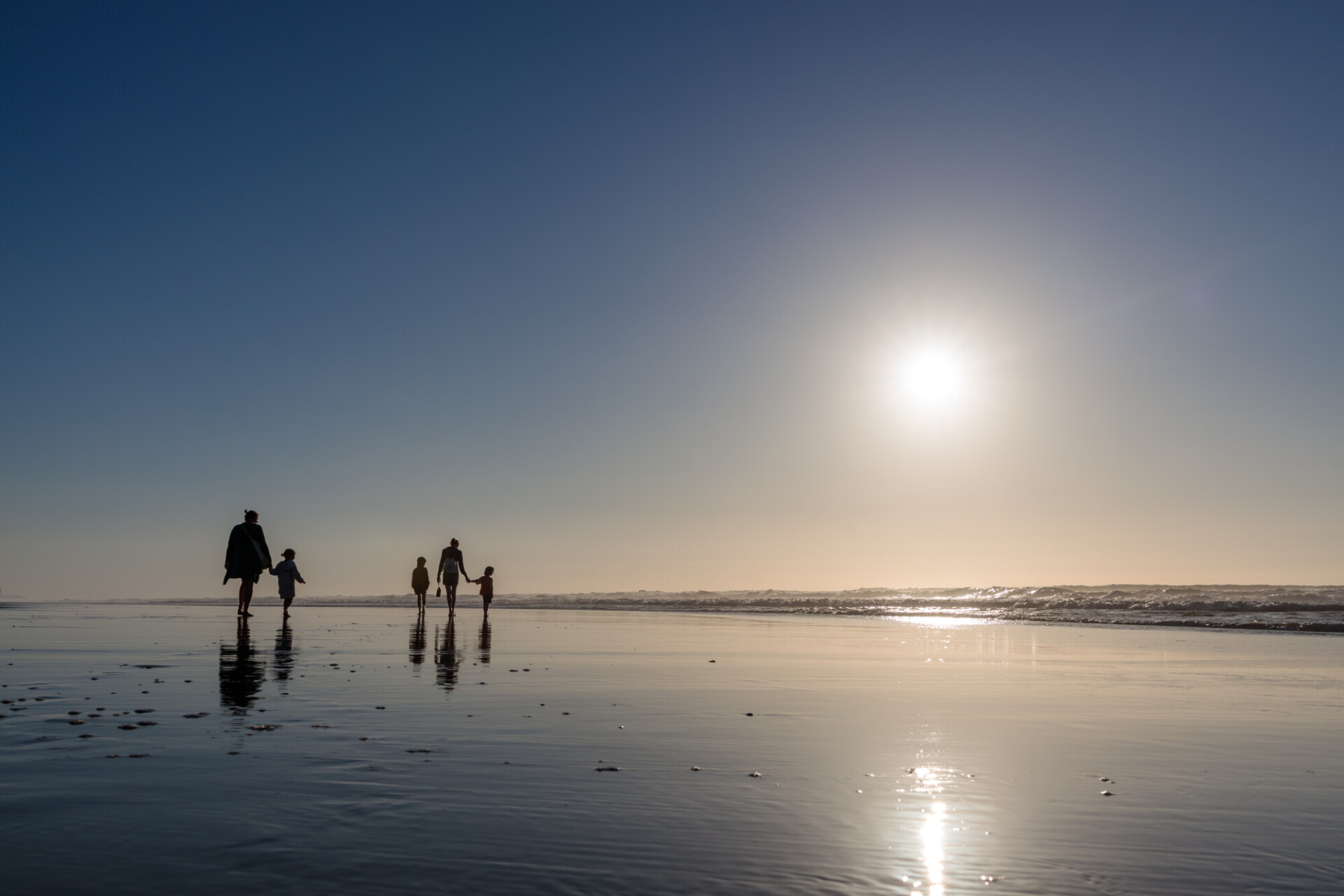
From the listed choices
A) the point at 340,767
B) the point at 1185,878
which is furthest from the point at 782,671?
the point at 1185,878

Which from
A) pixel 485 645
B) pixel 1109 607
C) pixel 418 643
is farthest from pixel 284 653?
pixel 1109 607

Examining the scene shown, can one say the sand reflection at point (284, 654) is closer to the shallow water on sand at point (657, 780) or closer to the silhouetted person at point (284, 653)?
the silhouetted person at point (284, 653)

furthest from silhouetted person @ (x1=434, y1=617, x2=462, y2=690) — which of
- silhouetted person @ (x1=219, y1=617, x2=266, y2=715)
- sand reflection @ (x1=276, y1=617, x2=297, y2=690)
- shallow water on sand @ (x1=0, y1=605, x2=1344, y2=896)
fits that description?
silhouetted person @ (x1=219, y1=617, x2=266, y2=715)

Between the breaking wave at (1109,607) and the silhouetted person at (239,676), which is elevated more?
the silhouetted person at (239,676)

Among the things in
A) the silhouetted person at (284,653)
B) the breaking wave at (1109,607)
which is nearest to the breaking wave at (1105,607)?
the breaking wave at (1109,607)

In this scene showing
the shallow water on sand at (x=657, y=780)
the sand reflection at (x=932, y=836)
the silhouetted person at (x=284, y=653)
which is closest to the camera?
the sand reflection at (x=932, y=836)

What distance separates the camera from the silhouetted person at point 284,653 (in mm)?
12398

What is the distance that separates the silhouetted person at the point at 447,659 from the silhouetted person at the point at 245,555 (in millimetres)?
4722

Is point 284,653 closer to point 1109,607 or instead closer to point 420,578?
point 420,578

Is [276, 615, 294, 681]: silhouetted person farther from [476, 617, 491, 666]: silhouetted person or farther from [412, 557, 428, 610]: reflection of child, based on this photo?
[412, 557, 428, 610]: reflection of child

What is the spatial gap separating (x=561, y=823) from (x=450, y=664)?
31.8 feet

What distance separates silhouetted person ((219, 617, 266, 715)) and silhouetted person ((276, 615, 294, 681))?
235 mm

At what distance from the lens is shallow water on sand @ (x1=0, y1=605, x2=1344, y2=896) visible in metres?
4.38

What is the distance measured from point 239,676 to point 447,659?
3937 mm
